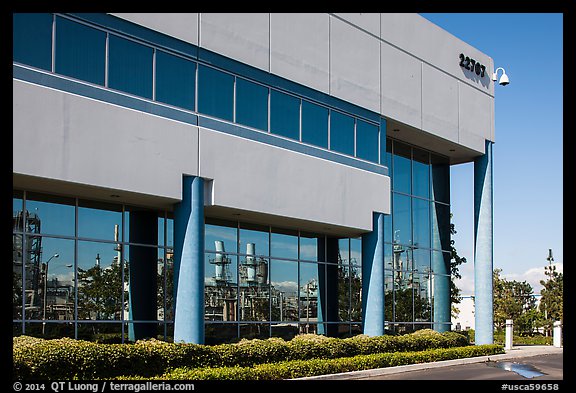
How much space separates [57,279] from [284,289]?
991 cm

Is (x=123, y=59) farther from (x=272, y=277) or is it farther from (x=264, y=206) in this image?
(x=272, y=277)

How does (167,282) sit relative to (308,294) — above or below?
above

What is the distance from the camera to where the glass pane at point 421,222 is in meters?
36.7

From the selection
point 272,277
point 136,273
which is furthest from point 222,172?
point 272,277

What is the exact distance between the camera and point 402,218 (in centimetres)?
3572

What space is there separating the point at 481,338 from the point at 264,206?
58.3ft

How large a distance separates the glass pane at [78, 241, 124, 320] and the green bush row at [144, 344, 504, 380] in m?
3.02

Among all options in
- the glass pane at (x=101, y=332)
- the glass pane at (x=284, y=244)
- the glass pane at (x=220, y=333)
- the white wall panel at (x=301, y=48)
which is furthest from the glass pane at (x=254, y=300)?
the white wall panel at (x=301, y=48)

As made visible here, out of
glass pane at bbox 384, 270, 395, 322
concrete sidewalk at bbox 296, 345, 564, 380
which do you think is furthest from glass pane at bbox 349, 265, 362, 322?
concrete sidewalk at bbox 296, 345, 564, 380

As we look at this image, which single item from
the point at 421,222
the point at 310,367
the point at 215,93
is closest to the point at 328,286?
the point at 310,367

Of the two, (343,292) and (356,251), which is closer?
(343,292)

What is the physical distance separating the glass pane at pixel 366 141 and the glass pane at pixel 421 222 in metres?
6.50

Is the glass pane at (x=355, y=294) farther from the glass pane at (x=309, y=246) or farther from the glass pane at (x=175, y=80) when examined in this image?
the glass pane at (x=175, y=80)

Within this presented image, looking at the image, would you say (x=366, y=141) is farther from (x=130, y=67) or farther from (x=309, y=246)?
(x=130, y=67)
